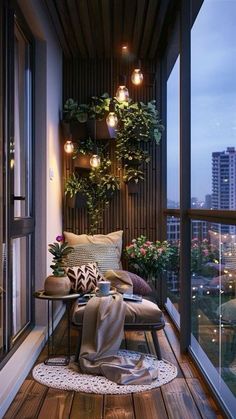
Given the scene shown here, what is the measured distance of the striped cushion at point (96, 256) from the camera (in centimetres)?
405

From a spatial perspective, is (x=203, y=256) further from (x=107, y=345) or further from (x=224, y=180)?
(x=107, y=345)

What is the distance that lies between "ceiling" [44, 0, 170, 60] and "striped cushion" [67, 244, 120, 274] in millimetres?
2194

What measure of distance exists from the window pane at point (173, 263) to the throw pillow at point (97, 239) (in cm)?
56

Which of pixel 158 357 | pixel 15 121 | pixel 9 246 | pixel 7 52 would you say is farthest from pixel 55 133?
pixel 158 357

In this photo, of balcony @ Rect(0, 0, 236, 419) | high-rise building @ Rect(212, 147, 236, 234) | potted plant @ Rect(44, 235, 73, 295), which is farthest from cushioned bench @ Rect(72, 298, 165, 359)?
high-rise building @ Rect(212, 147, 236, 234)

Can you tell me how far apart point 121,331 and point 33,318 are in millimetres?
1041

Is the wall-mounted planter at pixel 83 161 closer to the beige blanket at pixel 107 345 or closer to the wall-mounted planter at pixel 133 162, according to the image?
the wall-mounted planter at pixel 133 162

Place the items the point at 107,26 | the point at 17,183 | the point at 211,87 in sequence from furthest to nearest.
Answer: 1. the point at 107,26
2. the point at 17,183
3. the point at 211,87

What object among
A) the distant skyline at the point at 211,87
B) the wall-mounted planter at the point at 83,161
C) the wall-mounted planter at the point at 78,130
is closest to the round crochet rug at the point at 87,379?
the distant skyline at the point at 211,87

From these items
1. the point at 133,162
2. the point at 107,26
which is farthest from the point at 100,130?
the point at 107,26

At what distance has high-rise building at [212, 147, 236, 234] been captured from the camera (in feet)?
7.33

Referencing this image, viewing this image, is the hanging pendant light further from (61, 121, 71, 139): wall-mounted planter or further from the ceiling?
the ceiling

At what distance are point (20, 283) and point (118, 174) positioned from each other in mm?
1940

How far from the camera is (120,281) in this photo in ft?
12.1
